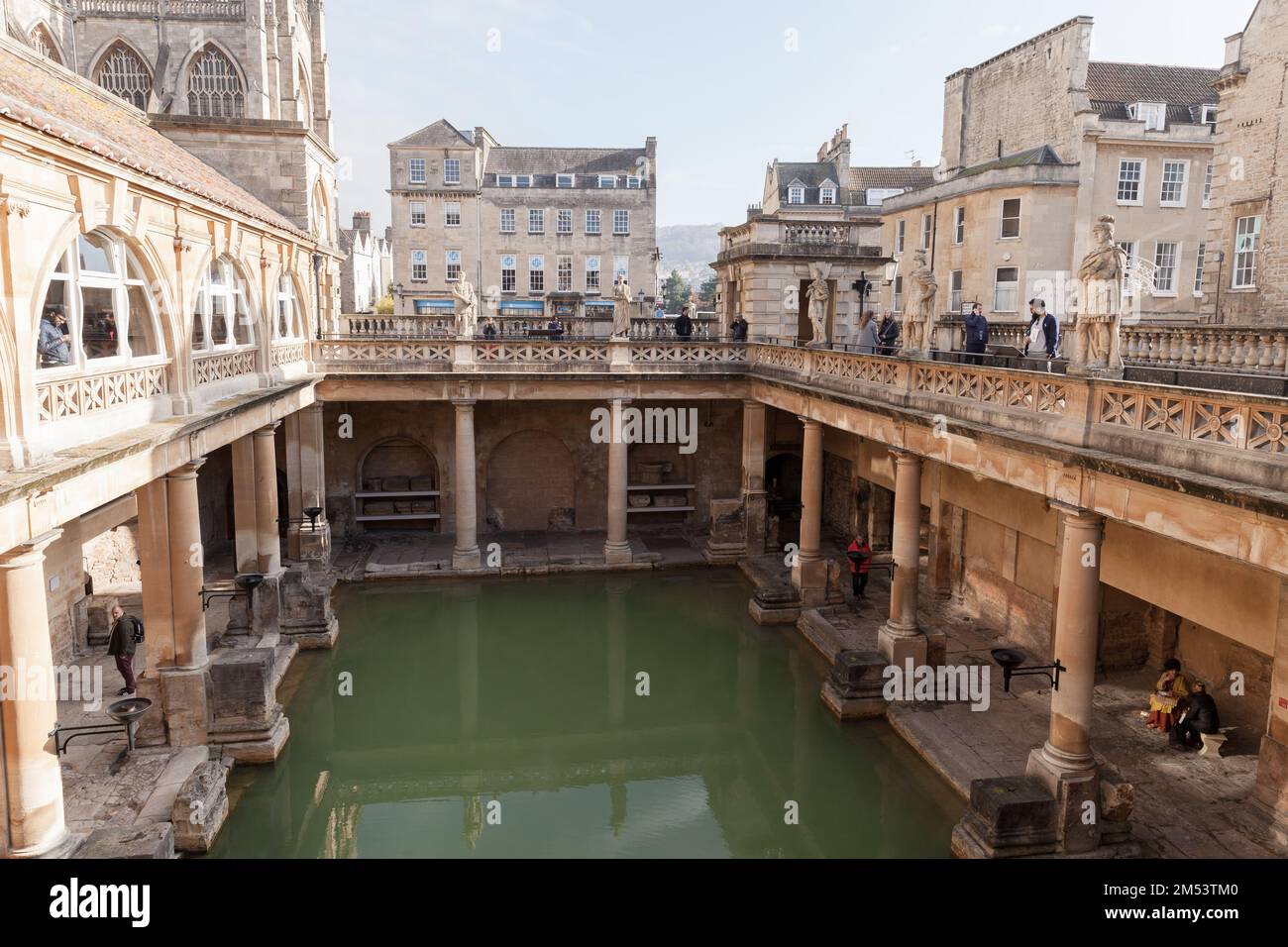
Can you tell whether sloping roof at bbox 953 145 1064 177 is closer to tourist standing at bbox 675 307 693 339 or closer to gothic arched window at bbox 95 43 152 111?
tourist standing at bbox 675 307 693 339

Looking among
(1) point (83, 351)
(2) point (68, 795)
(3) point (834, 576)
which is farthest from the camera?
(3) point (834, 576)

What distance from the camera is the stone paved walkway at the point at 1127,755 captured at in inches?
439

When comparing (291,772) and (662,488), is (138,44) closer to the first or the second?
(662,488)

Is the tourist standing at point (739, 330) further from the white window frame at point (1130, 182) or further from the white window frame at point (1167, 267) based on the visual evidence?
the white window frame at point (1167, 267)

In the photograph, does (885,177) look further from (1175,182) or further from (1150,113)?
(1175,182)

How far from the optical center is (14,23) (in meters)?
24.6

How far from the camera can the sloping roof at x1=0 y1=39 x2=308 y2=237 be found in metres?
9.16

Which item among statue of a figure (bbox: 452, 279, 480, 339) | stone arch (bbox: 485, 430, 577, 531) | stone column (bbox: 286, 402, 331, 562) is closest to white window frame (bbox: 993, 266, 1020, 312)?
stone arch (bbox: 485, 430, 577, 531)

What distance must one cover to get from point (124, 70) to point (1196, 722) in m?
35.1

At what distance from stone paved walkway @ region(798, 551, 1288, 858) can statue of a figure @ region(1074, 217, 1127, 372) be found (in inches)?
209

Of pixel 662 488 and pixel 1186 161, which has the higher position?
pixel 1186 161

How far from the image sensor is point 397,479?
2827cm

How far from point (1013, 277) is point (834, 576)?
18.1 metres
